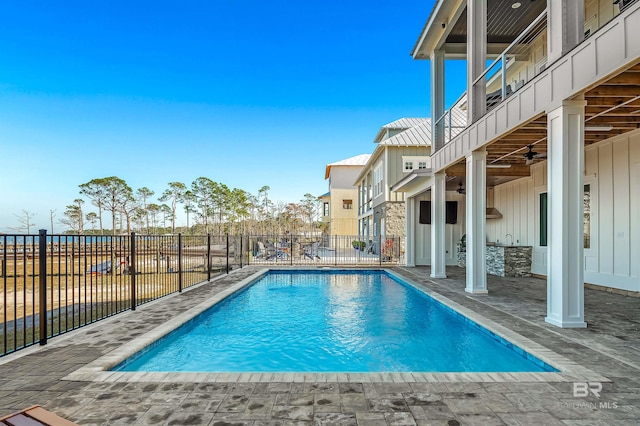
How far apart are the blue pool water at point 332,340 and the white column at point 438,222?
189 centimetres

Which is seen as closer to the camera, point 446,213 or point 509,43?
point 509,43

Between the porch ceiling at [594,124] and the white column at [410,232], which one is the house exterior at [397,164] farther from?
the porch ceiling at [594,124]

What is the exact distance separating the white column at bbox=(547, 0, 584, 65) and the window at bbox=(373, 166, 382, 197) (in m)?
13.6

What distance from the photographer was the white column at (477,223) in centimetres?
700

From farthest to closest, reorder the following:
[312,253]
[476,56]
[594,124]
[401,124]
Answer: [401,124] → [312,253] → [476,56] → [594,124]

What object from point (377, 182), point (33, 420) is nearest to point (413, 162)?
point (377, 182)

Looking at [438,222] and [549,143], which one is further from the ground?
[549,143]

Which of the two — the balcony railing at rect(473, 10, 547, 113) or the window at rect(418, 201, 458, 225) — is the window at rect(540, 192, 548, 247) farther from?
the window at rect(418, 201, 458, 225)

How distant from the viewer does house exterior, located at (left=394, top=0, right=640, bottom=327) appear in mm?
4234

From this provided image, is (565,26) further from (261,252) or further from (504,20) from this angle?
(261,252)

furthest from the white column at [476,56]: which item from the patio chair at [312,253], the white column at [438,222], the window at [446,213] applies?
the patio chair at [312,253]

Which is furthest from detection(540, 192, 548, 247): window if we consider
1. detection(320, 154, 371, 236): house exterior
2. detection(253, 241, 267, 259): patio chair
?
detection(320, 154, 371, 236): house exterior

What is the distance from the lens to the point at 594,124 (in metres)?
5.92

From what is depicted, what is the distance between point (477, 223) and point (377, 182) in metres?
12.1
